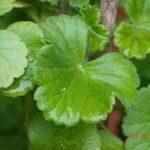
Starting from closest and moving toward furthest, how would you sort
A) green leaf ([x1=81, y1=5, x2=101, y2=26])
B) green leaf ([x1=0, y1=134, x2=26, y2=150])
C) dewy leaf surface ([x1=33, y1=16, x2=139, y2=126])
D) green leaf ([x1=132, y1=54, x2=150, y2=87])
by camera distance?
dewy leaf surface ([x1=33, y1=16, x2=139, y2=126]) → green leaf ([x1=81, y1=5, x2=101, y2=26]) → green leaf ([x1=132, y1=54, x2=150, y2=87]) → green leaf ([x1=0, y1=134, x2=26, y2=150])

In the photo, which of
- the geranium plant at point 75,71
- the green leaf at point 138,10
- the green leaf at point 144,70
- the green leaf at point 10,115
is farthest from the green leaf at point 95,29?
the green leaf at point 10,115

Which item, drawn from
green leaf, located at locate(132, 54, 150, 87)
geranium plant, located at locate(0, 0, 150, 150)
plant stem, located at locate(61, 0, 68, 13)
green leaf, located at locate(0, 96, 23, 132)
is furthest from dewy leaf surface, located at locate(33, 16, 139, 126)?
green leaf, located at locate(0, 96, 23, 132)

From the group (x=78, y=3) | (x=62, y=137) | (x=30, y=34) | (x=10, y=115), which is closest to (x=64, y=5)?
(x=78, y=3)

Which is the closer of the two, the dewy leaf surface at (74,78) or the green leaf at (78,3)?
the dewy leaf surface at (74,78)

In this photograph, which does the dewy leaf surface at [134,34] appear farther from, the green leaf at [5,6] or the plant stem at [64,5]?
the green leaf at [5,6]

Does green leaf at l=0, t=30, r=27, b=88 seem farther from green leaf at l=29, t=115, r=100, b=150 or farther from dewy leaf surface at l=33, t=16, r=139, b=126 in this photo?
Result: green leaf at l=29, t=115, r=100, b=150

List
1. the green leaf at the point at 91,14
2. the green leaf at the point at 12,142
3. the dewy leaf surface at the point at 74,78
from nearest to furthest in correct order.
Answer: the dewy leaf surface at the point at 74,78
the green leaf at the point at 91,14
the green leaf at the point at 12,142
